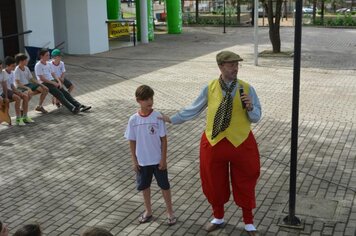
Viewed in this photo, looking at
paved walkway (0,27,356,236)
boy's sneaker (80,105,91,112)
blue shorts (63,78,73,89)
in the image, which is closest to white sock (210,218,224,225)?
paved walkway (0,27,356,236)

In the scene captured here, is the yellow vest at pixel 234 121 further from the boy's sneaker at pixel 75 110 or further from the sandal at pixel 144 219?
the boy's sneaker at pixel 75 110

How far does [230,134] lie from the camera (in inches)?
205

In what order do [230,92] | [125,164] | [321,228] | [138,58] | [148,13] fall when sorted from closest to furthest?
[230,92] → [321,228] → [125,164] → [138,58] → [148,13]

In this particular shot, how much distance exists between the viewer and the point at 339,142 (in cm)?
889

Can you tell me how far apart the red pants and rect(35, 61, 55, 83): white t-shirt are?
21.1 ft

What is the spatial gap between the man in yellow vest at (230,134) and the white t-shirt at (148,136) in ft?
1.54

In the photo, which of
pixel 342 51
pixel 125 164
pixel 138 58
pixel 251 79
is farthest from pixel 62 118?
pixel 342 51

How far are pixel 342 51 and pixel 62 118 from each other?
14.8 meters

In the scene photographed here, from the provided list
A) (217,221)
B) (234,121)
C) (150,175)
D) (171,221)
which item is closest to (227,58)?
(234,121)

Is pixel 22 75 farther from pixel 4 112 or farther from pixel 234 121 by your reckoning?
pixel 234 121

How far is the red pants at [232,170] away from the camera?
5242 millimetres

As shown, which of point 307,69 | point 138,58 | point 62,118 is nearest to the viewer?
point 62,118

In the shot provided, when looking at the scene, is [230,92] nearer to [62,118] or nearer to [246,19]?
[62,118]

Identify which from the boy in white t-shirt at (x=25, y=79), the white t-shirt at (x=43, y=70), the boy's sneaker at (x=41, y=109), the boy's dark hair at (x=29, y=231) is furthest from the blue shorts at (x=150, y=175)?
the boy's sneaker at (x=41, y=109)
